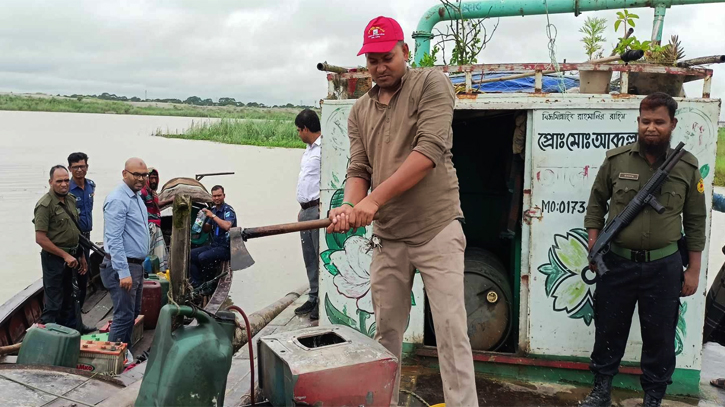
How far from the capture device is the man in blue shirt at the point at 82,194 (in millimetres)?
6691

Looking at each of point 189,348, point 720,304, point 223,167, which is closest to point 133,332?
point 189,348

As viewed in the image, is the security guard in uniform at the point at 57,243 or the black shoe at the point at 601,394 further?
the security guard in uniform at the point at 57,243

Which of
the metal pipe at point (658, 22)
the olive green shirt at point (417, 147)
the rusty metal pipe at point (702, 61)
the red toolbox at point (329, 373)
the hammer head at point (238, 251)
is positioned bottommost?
the red toolbox at point (329, 373)

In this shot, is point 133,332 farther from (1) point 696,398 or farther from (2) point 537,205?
(1) point 696,398

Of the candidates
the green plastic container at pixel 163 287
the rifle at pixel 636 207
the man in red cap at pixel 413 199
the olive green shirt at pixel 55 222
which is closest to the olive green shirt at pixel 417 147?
the man in red cap at pixel 413 199

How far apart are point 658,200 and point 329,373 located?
93.4 inches

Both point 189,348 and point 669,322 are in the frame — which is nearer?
point 189,348

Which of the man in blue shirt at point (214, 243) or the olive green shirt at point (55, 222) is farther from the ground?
the olive green shirt at point (55, 222)

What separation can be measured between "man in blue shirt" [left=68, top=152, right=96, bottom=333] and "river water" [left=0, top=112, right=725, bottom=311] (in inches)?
139

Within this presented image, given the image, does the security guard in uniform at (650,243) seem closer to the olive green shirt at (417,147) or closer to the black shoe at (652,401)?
the black shoe at (652,401)

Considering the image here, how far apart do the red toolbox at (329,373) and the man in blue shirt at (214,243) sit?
5.35 m

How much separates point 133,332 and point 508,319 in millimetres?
3806

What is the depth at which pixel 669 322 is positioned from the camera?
366 centimetres

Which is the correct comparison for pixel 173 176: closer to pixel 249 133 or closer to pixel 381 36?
pixel 249 133
